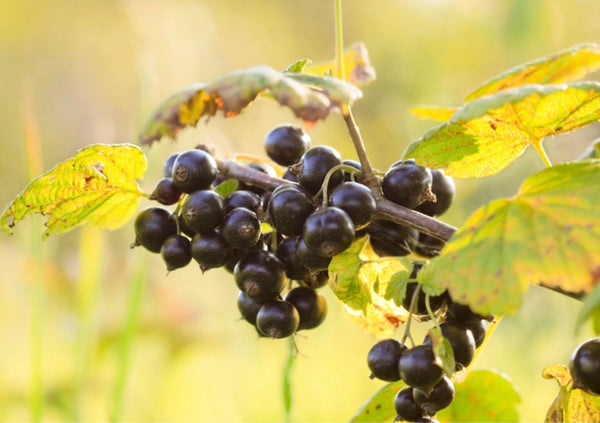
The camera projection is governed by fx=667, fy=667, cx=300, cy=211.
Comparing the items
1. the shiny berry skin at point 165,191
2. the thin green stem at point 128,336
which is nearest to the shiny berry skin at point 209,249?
the shiny berry skin at point 165,191

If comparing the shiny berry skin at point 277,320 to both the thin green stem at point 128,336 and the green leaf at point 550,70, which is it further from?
the thin green stem at point 128,336

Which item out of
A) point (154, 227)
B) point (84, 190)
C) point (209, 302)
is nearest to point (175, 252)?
point (154, 227)

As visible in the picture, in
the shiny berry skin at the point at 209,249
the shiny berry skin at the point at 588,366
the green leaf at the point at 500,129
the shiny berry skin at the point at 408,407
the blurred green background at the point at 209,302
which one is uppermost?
the green leaf at the point at 500,129

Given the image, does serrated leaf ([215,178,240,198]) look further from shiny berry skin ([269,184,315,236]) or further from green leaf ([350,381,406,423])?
green leaf ([350,381,406,423])

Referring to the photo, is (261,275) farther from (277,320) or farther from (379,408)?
(379,408)

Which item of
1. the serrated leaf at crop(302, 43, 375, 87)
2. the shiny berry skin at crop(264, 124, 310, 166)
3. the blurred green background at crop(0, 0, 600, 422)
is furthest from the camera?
the blurred green background at crop(0, 0, 600, 422)

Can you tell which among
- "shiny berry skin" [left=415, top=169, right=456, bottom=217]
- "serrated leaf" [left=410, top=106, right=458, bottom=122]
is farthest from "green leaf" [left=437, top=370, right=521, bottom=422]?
"serrated leaf" [left=410, top=106, right=458, bottom=122]
